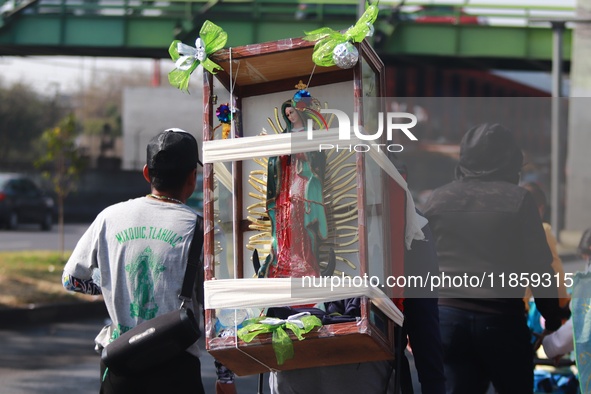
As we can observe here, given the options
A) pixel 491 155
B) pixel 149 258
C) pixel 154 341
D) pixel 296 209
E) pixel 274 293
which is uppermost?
pixel 491 155

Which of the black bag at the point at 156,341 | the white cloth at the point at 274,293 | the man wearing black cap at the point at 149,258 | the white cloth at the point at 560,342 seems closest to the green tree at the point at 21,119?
the white cloth at the point at 560,342

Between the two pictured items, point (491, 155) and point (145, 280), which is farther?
point (491, 155)

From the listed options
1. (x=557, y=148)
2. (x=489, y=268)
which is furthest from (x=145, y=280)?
(x=557, y=148)

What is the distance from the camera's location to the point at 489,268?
4977 millimetres

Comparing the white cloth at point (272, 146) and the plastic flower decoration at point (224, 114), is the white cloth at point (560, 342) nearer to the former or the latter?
the white cloth at point (272, 146)

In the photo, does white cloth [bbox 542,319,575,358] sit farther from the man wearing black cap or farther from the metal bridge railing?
the metal bridge railing

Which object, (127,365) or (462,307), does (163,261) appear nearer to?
(127,365)

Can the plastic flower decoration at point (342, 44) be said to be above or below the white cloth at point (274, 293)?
above

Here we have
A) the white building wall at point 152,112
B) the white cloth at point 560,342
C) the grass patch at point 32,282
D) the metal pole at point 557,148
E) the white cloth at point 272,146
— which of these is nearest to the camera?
the white cloth at point 272,146

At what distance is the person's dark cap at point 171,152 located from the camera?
414 cm

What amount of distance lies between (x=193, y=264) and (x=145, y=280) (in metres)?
0.20

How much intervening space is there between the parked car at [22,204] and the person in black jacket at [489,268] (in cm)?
2830

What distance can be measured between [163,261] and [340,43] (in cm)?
112

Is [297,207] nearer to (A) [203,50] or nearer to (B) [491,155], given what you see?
(A) [203,50]
